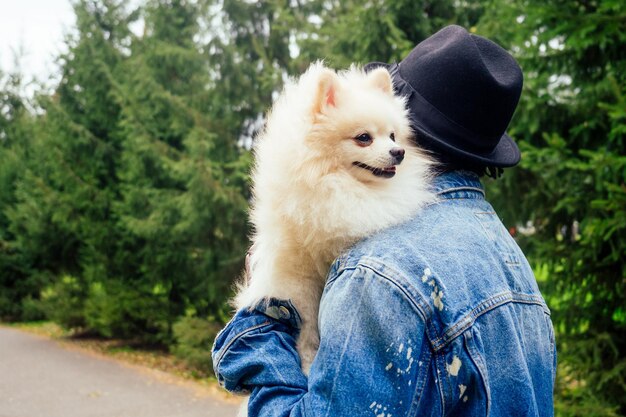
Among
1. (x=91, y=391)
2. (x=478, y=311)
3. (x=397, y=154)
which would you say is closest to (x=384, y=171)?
(x=397, y=154)

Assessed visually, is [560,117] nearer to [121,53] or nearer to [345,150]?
[345,150]

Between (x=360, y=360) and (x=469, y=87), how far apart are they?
2.95 feet

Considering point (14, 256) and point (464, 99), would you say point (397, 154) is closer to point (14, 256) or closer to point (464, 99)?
point (464, 99)

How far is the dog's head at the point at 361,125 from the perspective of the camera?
1.87m

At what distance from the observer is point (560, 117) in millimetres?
6285

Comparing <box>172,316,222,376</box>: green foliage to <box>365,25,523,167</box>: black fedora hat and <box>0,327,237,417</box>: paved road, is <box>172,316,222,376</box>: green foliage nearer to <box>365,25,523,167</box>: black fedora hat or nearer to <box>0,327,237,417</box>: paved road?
<box>0,327,237,417</box>: paved road

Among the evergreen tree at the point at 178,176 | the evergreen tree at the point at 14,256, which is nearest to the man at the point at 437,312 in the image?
the evergreen tree at the point at 178,176

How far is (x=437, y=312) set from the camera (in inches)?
58.2

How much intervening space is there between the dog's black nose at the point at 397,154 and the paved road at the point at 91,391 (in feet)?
25.5

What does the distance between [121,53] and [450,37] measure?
1422cm

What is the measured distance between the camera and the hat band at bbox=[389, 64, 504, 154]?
1.81 metres

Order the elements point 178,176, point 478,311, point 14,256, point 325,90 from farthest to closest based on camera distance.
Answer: point 14,256 → point 178,176 → point 325,90 → point 478,311

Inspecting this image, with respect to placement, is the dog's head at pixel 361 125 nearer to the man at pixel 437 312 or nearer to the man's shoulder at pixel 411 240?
the man at pixel 437 312

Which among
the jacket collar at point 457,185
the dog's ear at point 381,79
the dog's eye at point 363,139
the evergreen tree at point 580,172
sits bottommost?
the evergreen tree at point 580,172
